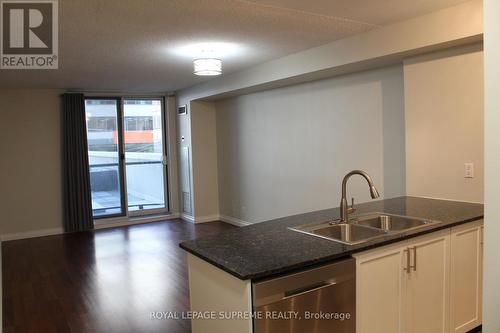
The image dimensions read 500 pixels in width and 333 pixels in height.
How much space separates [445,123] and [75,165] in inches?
220

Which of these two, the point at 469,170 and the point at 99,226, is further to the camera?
the point at 99,226

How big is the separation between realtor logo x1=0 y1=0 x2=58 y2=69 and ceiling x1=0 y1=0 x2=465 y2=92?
0.09m

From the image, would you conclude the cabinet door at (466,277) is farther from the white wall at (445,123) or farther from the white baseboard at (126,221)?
the white baseboard at (126,221)

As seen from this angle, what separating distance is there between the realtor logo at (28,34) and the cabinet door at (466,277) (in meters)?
3.12

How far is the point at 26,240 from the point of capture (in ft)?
20.5

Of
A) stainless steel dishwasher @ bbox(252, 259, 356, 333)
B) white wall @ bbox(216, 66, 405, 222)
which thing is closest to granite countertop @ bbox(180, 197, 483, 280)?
stainless steel dishwasher @ bbox(252, 259, 356, 333)

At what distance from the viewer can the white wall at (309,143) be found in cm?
404

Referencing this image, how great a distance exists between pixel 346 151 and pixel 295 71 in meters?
1.05

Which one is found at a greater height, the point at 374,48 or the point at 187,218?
the point at 374,48

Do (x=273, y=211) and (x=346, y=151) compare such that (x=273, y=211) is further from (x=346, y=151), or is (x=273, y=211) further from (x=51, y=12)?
(x=51, y=12)

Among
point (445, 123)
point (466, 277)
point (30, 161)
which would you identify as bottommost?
point (466, 277)

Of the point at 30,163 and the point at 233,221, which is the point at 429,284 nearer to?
the point at 233,221

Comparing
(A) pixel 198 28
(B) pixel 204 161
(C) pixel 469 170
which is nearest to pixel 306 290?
(C) pixel 469 170

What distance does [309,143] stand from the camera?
4.96 meters
